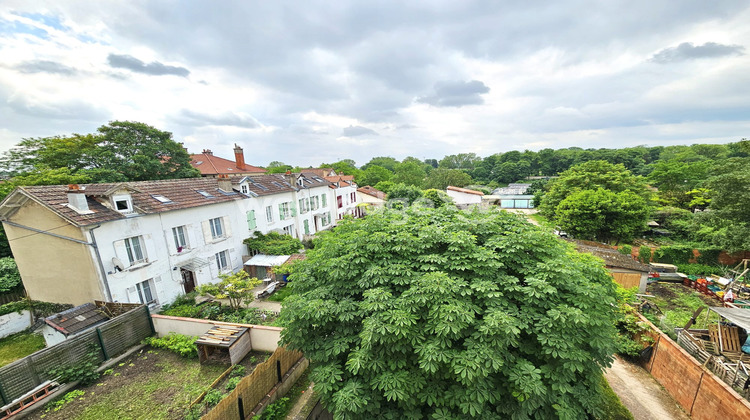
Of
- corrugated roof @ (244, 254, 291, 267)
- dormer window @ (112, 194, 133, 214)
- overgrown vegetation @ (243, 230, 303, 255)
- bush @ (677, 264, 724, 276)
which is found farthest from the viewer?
bush @ (677, 264, 724, 276)

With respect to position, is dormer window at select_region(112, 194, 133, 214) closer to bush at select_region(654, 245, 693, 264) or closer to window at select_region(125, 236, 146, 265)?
window at select_region(125, 236, 146, 265)

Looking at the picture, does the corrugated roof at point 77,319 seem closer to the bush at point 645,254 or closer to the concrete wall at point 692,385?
the concrete wall at point 692,385

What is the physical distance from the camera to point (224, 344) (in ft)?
32.8

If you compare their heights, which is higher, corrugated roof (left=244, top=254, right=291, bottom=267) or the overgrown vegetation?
the overgrown vegetation

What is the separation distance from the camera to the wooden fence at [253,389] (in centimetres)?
706

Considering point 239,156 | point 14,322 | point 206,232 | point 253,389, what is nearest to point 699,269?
point 253,389

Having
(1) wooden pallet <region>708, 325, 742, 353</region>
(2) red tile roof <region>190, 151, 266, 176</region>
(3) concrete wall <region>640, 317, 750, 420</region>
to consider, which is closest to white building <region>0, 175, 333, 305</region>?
(3) concrete wall <region>640, 317, 750, 420</region>

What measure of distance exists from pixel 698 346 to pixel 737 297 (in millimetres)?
11036

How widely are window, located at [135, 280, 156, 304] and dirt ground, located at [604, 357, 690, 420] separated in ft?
68.2

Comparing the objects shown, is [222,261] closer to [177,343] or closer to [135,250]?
[135,250]

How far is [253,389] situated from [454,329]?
681cm

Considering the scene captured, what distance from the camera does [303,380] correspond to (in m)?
9.88

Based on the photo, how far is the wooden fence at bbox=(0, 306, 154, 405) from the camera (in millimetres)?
8102

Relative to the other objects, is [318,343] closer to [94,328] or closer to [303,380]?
[303,380]
